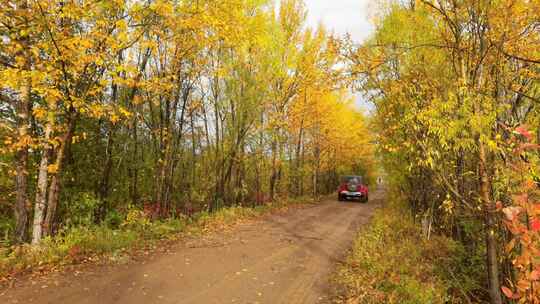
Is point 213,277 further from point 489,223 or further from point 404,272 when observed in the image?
point 489,223

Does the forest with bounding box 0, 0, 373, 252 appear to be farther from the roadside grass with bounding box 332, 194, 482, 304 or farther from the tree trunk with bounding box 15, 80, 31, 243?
the roadside grass with bounding box 332, 194, 482, 304

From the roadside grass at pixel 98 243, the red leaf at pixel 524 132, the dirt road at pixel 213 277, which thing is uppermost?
the red leaf at pixel 524 132

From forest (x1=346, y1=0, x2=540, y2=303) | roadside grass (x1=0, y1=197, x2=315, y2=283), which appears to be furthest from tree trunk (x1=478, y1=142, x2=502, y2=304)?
roadside grass (x1=0, y1=197, x2=315, y2=283)

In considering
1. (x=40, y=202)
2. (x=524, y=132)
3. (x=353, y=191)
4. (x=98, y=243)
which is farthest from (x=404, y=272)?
(x=353, y=191)

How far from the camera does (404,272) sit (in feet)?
20.6

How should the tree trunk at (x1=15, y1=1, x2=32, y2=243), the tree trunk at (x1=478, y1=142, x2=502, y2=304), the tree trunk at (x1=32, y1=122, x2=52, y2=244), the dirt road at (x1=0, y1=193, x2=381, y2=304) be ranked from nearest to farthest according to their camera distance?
the tree trunk at (x1=478, y1=142, x2=502, y2=304) → the dirt road at (x1=0, y1=193, x2=381, y2=304) → the tree trunk at (x1=15, y1=1, x2=32, y2=243) → the tree trunk at (x1=32, y1=122, x2=52, y2=244)

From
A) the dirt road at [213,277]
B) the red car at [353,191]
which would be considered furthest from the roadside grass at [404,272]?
the red car at [353,191]

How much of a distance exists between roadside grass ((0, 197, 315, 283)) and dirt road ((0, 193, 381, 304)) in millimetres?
663

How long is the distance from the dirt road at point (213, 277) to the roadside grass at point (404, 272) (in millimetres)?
460

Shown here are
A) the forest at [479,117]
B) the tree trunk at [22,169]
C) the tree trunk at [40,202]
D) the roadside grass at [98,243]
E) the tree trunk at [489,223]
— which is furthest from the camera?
the tree trunk at [40,202]

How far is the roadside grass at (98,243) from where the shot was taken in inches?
218

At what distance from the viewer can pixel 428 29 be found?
6.84 meters

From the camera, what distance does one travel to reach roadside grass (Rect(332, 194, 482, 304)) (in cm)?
513

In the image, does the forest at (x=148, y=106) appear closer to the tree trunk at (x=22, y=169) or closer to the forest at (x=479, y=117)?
the tree trunk at (x=22, y=169)
